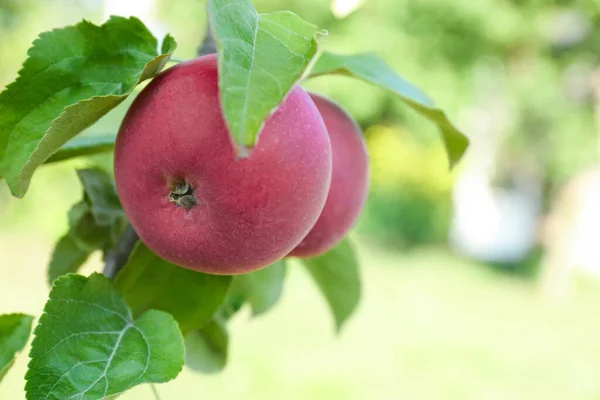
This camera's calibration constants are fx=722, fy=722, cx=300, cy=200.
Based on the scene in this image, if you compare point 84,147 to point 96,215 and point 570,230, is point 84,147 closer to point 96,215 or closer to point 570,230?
point 96,215

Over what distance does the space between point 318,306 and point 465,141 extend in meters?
4.47

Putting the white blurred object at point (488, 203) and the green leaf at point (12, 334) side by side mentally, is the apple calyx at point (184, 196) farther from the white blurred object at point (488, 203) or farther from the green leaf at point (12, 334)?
the white blurred object at point (488, 203)

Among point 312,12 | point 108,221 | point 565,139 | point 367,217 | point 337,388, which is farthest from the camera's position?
point 367,217

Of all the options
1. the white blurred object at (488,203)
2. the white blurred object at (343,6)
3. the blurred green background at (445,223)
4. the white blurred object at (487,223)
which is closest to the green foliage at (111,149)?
the white blurred object at (343,6)

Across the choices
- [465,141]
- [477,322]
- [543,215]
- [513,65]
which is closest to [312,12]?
[513,65]

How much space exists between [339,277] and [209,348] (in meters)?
0.16

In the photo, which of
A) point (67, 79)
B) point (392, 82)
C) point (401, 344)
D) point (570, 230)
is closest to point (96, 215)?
point (67, 79)

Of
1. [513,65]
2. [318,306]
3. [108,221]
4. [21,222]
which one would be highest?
[108,221]

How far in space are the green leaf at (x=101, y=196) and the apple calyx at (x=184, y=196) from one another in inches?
7.2

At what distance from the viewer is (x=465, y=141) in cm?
63

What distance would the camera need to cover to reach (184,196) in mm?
441

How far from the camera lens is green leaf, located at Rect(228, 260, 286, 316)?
0.68 m

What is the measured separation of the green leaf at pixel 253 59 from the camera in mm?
337

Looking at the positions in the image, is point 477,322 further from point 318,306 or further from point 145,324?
point 145,324
